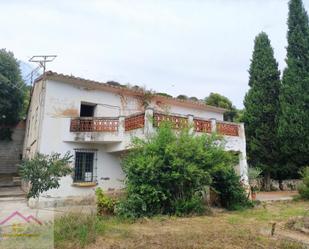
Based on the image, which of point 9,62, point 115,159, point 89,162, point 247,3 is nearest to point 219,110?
point 115,159

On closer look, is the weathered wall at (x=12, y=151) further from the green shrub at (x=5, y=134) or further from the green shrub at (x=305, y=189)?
the green shrub at (x=305, y=189)

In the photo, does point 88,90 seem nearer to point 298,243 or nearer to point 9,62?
point 9,62

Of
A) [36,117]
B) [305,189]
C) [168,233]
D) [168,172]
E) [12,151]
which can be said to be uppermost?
[36,117]

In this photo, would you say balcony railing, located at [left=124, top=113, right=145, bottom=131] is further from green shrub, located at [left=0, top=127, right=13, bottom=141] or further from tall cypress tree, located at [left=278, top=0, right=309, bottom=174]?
tall cypress tree, located at [left=278, top=0, right=309, bottom=174]

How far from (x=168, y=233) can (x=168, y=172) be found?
2797 mm

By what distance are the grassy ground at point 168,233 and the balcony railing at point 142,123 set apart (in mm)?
4057

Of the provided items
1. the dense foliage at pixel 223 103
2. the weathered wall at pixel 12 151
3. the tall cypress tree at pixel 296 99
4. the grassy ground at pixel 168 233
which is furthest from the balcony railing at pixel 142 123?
the dense foliage at pixel 223 103

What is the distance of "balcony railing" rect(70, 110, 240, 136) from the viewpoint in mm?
11406

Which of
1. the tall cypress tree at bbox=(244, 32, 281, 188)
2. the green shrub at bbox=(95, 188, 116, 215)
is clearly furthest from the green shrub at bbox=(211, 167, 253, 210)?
the tall cypress tree at bbox=(244, 32, 281, 188)

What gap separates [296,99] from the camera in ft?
65.6

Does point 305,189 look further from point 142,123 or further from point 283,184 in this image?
point 142,123

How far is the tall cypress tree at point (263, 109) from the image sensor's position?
2094 cm

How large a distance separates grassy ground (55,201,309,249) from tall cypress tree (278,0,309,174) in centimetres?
1233

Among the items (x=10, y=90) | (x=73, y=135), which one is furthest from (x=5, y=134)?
(x=73, y=135)
